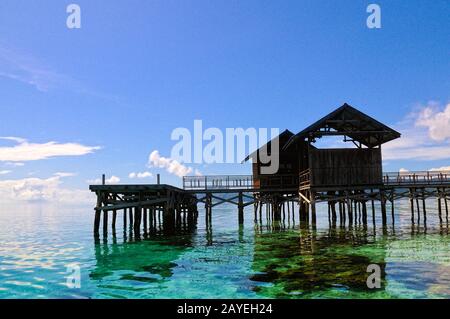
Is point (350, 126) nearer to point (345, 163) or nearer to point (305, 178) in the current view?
point (345, 163)

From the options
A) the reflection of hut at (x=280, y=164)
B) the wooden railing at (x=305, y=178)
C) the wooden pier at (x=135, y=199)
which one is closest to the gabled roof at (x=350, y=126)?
the wooden railing at (x=305, y=178)

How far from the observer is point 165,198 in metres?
26.9

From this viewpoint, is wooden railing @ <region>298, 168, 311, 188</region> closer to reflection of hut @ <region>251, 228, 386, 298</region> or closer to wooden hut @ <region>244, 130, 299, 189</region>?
wooden hut @ <region>244, 130, 299, 189</region>

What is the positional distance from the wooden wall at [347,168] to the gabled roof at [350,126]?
4.03 ft

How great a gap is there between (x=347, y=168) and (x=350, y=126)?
9.59 feet

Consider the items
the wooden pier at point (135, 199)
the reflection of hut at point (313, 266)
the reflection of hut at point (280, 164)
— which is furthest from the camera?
the reflection of hut at point (280, 164)

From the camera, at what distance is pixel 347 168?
28.1 metres

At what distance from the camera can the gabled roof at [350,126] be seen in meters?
27.0

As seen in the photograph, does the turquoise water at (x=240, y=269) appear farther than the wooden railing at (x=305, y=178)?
No

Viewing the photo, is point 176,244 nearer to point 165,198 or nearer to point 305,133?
point 165,198

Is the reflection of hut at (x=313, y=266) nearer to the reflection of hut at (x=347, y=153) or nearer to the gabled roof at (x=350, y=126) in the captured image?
the reflection of hut at (x=347, y=153)

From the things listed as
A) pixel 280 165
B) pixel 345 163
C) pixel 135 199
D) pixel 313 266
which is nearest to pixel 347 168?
pixel 345 163
